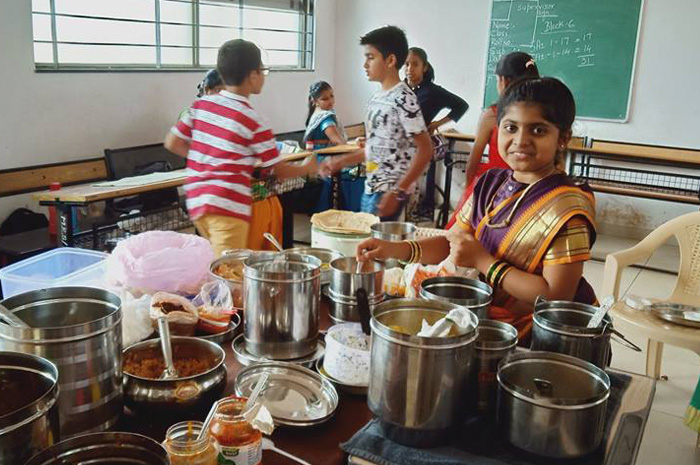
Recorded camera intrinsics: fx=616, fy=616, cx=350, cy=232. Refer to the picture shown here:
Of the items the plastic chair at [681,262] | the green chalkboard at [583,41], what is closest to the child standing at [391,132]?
the plastic chair at [681,262]

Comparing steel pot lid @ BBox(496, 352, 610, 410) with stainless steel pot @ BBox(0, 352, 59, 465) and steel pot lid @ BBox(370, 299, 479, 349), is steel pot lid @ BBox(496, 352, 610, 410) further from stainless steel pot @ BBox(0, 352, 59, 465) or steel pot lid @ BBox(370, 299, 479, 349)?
stainless steel pot @ BBox(0, 352, 59, 465)

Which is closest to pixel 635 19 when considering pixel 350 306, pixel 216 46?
pixel 216 46

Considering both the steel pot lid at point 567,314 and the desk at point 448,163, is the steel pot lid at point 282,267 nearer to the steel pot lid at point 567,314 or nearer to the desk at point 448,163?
the steel pot lid at point 567,314

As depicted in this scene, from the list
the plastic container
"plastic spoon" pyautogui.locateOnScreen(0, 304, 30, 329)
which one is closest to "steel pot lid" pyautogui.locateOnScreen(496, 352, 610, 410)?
"plastic spoon" pyautogui.locateOnScreen(0, 304, 30, 329)

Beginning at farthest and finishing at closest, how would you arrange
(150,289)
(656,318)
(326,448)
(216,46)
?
(216,46), (656,318), (150,289), (326,448)

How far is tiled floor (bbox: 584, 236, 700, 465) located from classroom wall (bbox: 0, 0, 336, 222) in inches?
139

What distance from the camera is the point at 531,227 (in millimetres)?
1455

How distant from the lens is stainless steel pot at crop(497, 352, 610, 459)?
2.84 ft

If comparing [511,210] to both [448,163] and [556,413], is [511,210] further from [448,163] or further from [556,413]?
[448,163]

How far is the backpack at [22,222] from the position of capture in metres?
3.80

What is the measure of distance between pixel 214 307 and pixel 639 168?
5225mm

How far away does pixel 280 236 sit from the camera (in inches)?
172

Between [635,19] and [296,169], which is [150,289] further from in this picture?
[635,19]

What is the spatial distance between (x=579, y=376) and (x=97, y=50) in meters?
4.29
